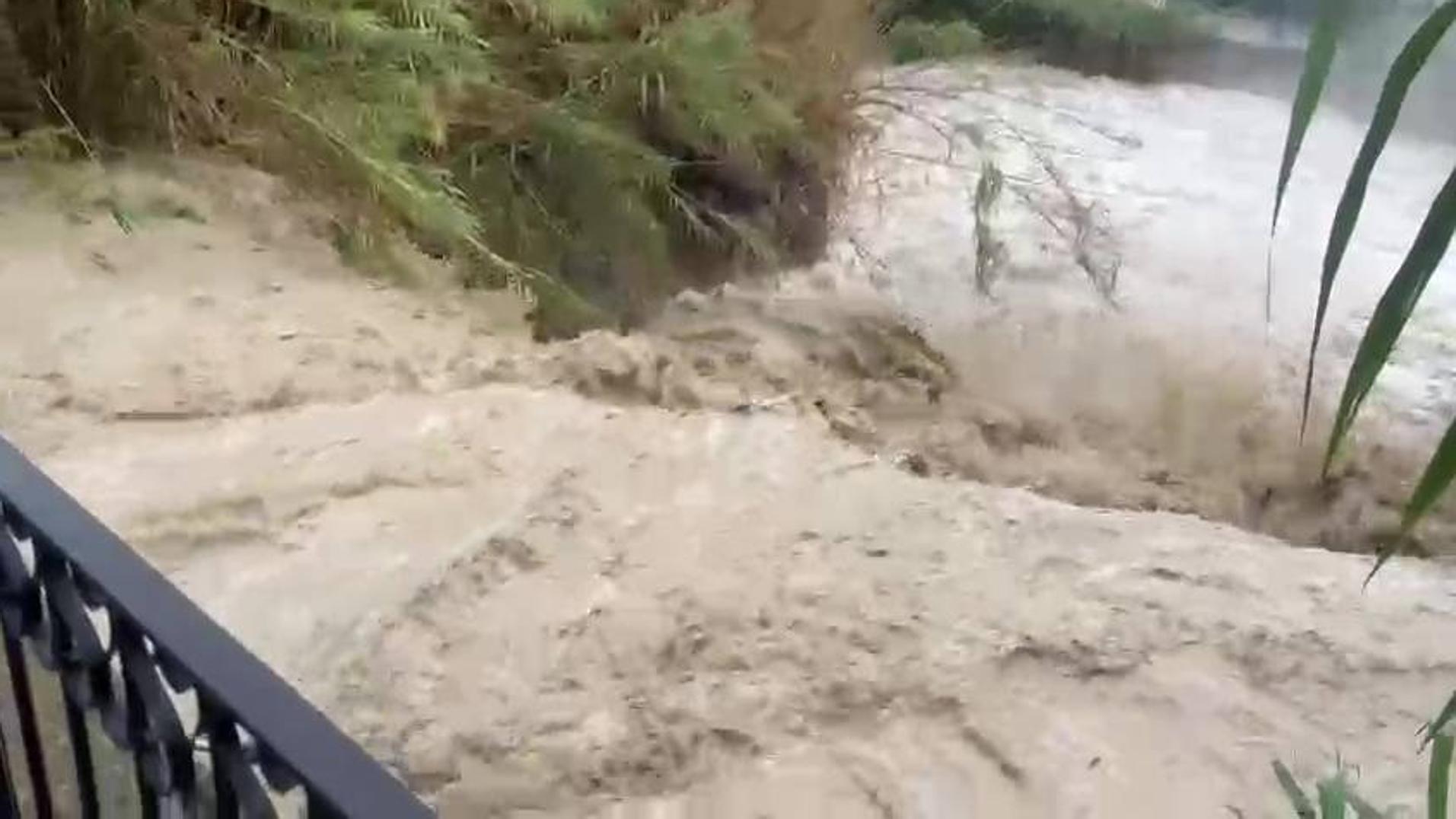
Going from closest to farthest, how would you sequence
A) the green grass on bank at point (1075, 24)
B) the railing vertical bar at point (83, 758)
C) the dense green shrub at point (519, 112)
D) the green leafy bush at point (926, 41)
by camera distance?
the railing vertical bar at point (83, 758) → the dense green shrub at point (519, 112) → the green leafy bush at point (926, 41) → the green grass on bank at point (1075, 24)

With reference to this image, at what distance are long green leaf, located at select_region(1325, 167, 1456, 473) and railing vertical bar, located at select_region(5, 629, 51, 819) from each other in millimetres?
643

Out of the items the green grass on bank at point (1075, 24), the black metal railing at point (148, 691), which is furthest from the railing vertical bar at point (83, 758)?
the green grass on bank at point (1075, 24)

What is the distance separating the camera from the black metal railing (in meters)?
0.54

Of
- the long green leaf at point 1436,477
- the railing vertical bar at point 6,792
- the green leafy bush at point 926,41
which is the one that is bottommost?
the railing vertical bar at point 6,792

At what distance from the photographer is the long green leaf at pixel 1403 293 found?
1.69 ft

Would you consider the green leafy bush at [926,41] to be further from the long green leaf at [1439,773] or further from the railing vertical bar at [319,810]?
the railing vertical bar at [319,810]

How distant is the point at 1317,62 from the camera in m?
0.54

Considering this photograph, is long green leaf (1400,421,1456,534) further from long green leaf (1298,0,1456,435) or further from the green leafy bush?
the green leafy bush

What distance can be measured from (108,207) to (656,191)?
739mm

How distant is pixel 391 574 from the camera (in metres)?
1.19

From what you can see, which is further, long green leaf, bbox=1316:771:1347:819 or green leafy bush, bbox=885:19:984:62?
green leafy bush, bbox=885:19:984:62

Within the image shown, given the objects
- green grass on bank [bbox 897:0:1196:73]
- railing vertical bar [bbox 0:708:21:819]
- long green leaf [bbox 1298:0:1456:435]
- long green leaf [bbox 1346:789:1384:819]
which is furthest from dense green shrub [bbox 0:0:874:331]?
long green leaf [bbox 1298:0:1456:435]

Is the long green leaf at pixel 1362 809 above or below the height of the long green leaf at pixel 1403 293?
below

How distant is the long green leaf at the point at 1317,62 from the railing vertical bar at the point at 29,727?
65cm
